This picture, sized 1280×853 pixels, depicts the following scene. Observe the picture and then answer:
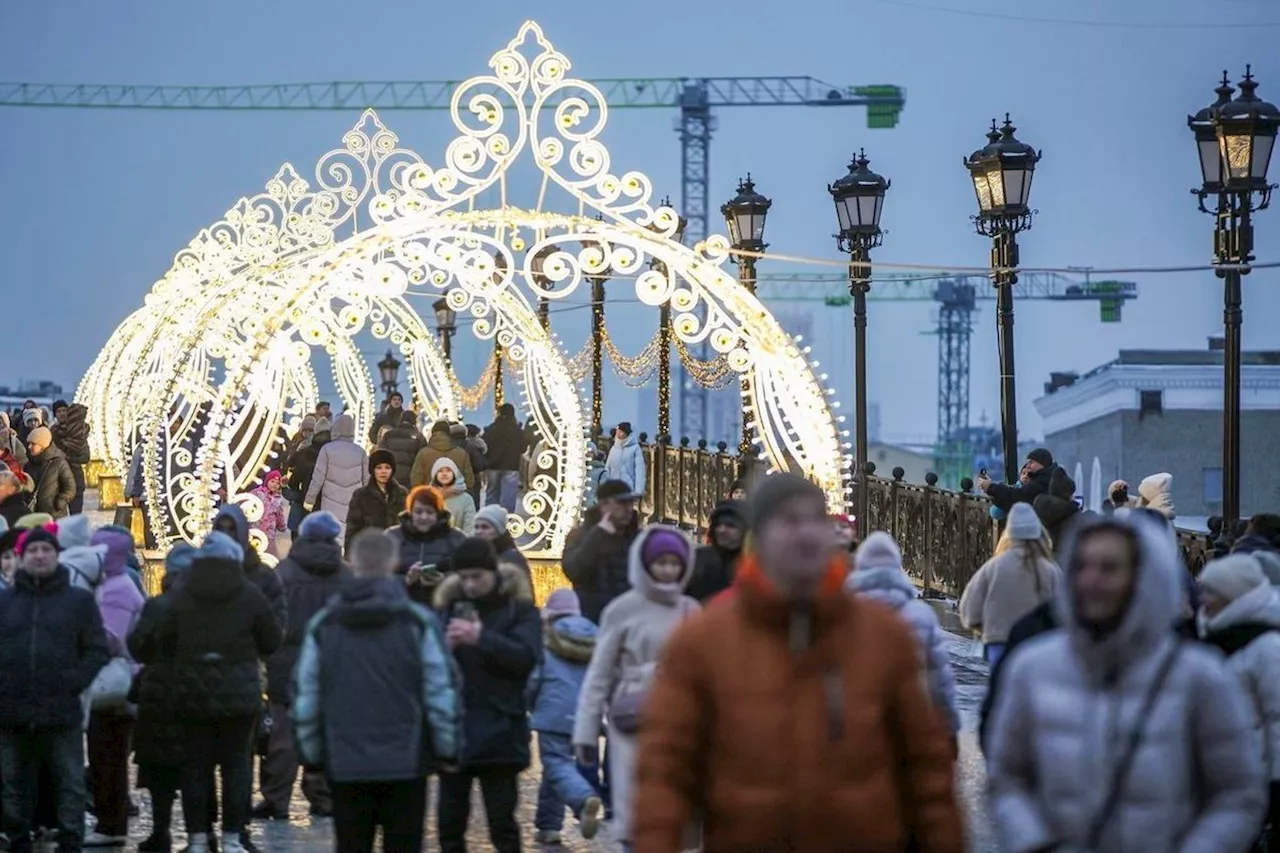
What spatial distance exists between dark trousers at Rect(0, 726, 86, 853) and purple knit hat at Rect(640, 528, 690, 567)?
2.77m

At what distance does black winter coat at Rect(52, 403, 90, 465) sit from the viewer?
95.2 ft

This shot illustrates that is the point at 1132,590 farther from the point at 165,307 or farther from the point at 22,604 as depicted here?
the point at 165,307

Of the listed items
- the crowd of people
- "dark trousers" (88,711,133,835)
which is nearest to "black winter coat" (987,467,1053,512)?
the crowd of people

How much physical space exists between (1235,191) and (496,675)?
8.82 metres

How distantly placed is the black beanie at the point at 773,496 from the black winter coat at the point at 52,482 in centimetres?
1683

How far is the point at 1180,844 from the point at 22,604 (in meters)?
6.16

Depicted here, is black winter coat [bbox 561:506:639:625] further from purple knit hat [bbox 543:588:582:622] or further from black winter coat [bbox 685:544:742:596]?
purple knit hat [bbox 543:588:582:622]

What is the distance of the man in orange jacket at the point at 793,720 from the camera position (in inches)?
244

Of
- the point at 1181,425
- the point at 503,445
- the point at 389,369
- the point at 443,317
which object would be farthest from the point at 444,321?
the point at 1181,425

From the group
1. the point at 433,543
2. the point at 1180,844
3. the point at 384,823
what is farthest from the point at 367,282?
the point at 1180,844

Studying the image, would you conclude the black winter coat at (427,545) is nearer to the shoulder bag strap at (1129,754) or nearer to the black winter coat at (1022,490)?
the black winter coat at (1022,490)

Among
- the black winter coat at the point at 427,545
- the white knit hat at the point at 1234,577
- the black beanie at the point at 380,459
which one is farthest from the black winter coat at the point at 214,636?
the black beanie at the point at 380,459

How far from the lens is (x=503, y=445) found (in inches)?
1200

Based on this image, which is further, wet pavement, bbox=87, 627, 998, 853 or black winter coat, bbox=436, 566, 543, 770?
wet pavement, bbox=87, 627, 998, 853
